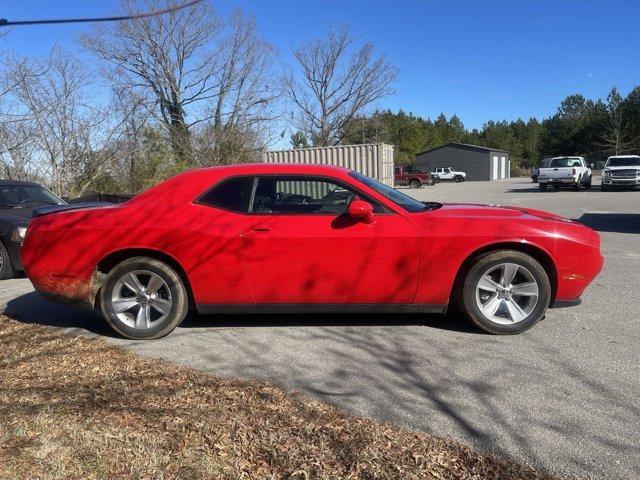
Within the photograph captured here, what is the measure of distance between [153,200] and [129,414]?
7.23 ft

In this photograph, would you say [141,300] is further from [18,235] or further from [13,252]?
[13,252]

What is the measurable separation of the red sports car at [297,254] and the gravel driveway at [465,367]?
28 centimetres

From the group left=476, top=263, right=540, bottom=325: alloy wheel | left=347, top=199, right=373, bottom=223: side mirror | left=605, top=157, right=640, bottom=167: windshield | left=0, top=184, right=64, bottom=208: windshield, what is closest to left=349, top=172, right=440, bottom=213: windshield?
left=347, top=199, right=373, bottom=223: side mirror

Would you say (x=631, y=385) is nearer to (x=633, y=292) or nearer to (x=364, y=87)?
(x=633, y=292)

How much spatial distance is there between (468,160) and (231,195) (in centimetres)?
5872

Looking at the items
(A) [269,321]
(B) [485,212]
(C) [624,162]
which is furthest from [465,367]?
(C) [624,162]

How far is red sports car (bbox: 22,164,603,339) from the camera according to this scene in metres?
4.52

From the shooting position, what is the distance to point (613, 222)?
42.3ft

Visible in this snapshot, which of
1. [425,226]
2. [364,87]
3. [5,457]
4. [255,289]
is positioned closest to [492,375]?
[425,226]

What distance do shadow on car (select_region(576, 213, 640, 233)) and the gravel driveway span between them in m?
6.45

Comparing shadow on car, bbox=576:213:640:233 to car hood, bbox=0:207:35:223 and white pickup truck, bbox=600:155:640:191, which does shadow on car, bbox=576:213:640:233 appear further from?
white pickup truck, bbox=600:155:640:191

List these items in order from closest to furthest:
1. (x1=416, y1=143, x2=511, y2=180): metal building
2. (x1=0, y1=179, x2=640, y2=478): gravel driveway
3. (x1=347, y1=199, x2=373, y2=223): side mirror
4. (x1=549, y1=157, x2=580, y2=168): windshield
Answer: (x1=0, y1=179, x2=640, y2=478): gravel driveway → (x1=347, y1=199, x2=373, y2=223): side mirror → (x1=549, y1=157, x2=580, y2=168): windshield → (x1=416, y1=143, x2=511, y2=180): metal building

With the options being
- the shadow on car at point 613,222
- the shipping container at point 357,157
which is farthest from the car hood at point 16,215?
the shadow on car at point 613,222

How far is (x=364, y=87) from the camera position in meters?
42.1
